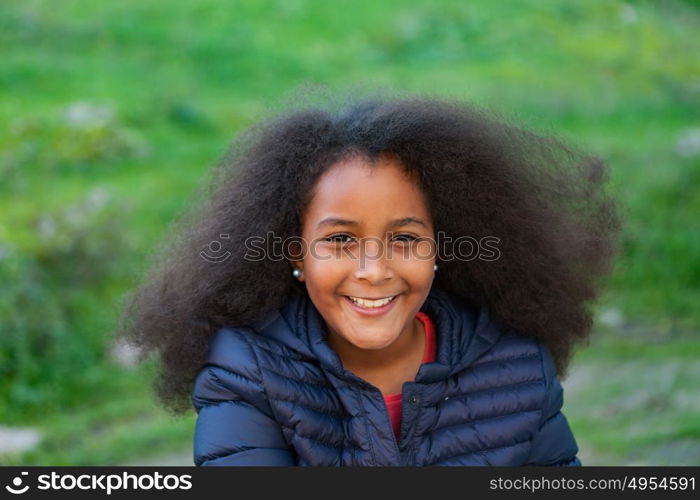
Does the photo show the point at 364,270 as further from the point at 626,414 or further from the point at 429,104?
the point at 626,414

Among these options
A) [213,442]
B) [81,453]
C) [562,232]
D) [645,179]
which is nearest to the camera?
[213,442]

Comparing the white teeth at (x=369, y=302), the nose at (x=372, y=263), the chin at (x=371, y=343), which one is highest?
the nose at (x=372, y=263)

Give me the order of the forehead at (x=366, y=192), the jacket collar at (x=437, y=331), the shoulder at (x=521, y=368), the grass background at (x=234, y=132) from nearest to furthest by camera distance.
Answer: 1. the forehead at (x=366, y=192)
2. the jacket collar at (x=437, y=331)
3. the shoulder at (x=521, y=368)
4. the grass background at (x=234, y=132)

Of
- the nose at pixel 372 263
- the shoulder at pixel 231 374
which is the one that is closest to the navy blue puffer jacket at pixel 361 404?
the shoulder at pixel 231 374

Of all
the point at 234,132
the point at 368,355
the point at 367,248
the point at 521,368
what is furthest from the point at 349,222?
the point at 234,132

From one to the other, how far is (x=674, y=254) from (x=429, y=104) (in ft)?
9.52

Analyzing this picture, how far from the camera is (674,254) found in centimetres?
511

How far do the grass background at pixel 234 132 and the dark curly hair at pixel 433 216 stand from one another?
8.5 inches

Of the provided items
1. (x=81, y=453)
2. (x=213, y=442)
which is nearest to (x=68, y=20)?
(x=81, y=453)

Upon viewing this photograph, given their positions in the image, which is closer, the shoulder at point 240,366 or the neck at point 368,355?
the shoulder at point 240,366

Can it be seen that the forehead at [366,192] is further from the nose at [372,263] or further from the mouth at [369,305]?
the mouth at [369,305]

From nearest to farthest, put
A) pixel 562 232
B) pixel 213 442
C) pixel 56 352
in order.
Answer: pixel 213 442
pixel 562 232
pixel 56 352

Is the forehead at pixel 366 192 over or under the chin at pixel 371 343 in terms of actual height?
over

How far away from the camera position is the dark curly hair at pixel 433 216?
98.4 inches
